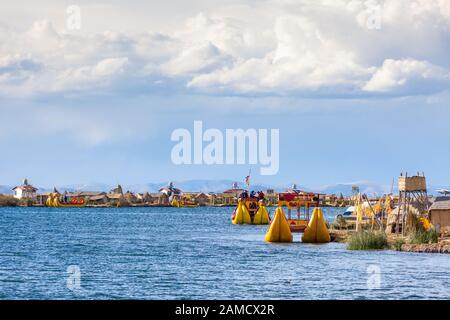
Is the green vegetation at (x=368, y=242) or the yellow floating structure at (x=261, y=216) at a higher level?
the yellow floating structure at (x=261, y=216)

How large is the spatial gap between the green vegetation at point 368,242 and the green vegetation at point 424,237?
195 cm

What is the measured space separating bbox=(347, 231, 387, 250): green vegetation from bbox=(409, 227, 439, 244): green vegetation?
1948 mm

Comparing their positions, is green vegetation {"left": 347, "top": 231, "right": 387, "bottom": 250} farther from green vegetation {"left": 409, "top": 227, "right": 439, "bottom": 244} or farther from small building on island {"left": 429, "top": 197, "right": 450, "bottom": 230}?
small building on island {"left": 429, "top": 197, "right": 450, "bottom": 230}

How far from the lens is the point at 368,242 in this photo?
66.0 meters

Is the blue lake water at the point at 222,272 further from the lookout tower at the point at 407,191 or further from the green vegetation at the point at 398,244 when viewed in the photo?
the lookout tower at the point at 407,191

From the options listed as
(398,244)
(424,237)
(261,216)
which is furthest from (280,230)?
(261,216)

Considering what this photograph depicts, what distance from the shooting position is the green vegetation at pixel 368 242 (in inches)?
2584

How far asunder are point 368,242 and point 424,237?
373cm

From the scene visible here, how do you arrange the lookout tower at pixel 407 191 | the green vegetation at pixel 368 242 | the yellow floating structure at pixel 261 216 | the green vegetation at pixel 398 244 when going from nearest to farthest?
Answer: 1. the green vegetation at pixel 398 244
2. the green vegetation at pixel 368 242
3. the lookout tower at pixel 407 191
4. the yellow floating structure at pixel 261 216

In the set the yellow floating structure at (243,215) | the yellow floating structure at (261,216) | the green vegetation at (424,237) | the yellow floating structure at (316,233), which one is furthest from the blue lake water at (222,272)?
the yellow floating structure at (243,215)

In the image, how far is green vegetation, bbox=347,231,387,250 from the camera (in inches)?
2584
